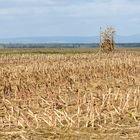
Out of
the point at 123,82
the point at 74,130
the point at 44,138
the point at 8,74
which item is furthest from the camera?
the point at 8,74

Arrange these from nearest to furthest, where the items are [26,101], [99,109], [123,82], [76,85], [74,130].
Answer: [74,130] < [99,109] < [26,101] < [76,85] < [123,82]

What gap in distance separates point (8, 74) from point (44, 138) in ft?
31.1

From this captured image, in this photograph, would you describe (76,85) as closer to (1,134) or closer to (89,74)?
(89,74)

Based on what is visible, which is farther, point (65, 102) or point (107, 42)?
point (107, 42)

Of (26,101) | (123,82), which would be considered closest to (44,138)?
(26,101)

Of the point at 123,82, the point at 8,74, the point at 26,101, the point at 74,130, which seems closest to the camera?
the point at 74,130

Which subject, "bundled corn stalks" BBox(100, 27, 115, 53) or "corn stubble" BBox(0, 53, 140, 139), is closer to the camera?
"corn stubble" BBox(0, 53, 140, 139)

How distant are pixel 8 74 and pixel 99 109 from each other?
7825 millimetres

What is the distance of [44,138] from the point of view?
6.93 m

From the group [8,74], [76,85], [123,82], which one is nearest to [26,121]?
[76,85]

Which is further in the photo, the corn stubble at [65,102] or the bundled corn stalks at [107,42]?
the bundled corn stalks at [107,42]

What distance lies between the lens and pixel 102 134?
7.13 m

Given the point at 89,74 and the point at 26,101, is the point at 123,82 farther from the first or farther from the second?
the point at 26,101

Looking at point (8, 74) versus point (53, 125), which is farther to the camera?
point (8, 74)
